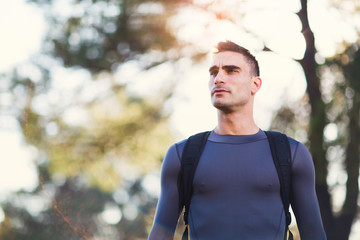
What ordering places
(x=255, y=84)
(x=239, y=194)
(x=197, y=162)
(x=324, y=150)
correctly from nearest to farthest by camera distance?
1. (x=239, y=194)
2. (x=197, y=162)
3. (x=255, y=84)
4. (x=324, y=150)

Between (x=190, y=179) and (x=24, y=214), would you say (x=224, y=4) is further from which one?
(x=24, y=214)

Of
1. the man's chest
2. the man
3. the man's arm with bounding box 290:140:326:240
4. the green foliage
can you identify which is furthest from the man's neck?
the green foliage

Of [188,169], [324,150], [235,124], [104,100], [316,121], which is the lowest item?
[188,169]

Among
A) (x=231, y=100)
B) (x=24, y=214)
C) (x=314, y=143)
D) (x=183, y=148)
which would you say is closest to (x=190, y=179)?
(x=183, y=148)

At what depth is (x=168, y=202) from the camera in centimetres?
347

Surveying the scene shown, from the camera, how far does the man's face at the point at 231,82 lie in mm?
3461

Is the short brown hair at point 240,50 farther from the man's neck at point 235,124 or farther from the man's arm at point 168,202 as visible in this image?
the man's arm at point 168,202

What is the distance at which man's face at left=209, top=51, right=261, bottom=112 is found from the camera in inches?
136

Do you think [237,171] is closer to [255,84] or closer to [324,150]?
[255,84]

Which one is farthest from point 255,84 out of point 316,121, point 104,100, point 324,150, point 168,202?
point 104,100

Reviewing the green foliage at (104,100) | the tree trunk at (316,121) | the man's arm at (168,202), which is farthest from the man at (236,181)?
the green foliage at (104,100)

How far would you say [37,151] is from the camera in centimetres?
966

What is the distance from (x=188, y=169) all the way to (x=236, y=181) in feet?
1.01

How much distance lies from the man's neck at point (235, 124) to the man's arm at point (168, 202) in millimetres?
356
